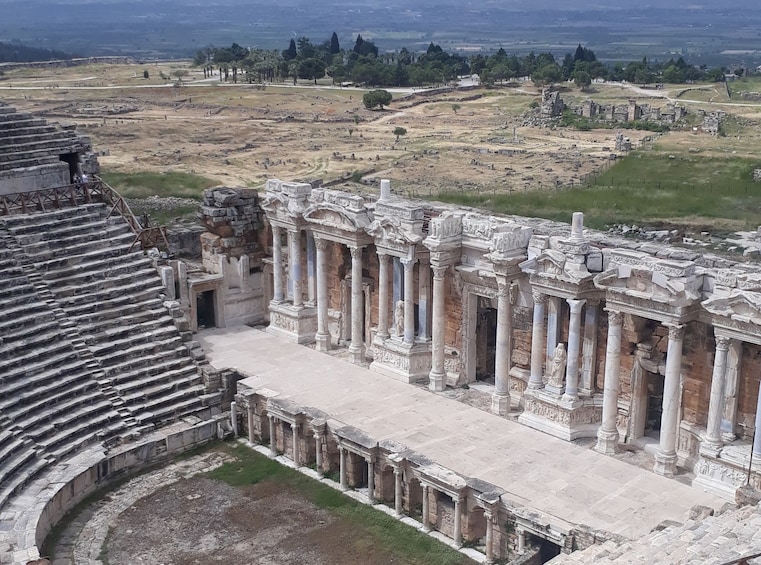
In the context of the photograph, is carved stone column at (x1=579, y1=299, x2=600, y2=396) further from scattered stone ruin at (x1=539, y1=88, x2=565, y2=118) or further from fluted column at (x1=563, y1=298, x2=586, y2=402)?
scattered stone ruin at (x1=539, y1=88, x2=565, y2=118)

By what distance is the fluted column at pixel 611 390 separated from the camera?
73.1ft

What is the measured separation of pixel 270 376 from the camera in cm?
2753

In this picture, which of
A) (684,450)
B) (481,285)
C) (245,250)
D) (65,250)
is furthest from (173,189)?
(684,450)

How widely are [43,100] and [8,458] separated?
7841 cm

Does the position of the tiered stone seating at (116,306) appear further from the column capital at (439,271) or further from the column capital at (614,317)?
the column capital at (614,317)

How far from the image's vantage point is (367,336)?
29.7m

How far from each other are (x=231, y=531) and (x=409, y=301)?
839 centimetres

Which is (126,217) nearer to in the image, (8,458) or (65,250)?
(65,250)

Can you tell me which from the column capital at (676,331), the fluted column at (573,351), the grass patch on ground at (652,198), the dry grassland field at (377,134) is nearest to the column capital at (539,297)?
the fluted column at (573,351)

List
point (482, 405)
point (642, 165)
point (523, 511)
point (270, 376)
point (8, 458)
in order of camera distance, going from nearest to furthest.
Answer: point (523, 511) → point (8, 458) → point (482, 405) → point (270, 376) → point (642, 165)

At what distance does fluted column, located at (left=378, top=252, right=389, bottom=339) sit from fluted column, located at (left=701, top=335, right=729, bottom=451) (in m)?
9.69

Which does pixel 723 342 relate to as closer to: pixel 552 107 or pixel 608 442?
pixel 608 442

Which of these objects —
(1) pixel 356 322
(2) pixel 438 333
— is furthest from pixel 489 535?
(1) pixel 356 322

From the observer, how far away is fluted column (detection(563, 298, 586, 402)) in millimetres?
23172
